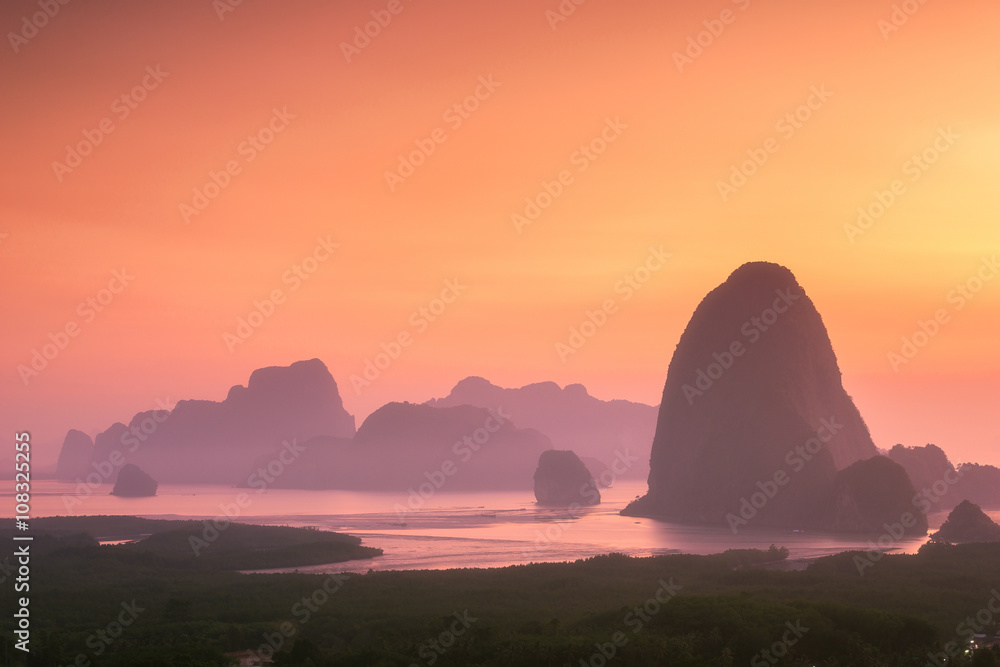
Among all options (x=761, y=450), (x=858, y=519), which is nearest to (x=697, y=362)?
(x=761, y=450)

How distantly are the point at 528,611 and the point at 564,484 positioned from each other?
138 metres

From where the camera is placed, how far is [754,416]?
482ft

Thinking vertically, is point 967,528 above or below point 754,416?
below

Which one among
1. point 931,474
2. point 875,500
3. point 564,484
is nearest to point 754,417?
point 875,500

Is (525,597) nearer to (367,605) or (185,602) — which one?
(367,605)

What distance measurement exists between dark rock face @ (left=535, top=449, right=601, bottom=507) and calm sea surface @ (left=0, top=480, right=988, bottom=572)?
196 inches

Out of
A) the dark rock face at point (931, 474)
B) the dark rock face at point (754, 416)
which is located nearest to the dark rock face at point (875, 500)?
the dark rock face at point (754, 416)

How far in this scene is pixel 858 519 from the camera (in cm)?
12244

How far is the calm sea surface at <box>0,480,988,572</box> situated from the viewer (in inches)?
3610

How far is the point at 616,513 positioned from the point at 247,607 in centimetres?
11698

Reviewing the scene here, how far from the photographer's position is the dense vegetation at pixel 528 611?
4053 cm

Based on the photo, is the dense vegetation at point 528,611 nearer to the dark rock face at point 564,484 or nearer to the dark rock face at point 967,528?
the dark rock face at point 967,528

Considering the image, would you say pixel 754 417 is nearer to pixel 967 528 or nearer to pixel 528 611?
pixel 967 528

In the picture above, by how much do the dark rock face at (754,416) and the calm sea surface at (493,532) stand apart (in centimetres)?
872
